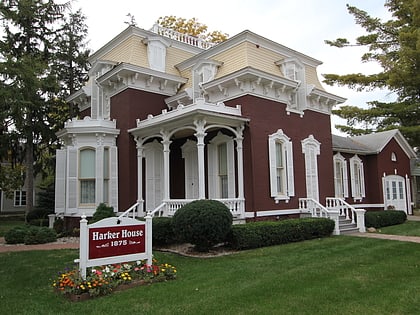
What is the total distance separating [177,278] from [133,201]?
27.5 ft

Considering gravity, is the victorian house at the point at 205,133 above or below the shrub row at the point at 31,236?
above

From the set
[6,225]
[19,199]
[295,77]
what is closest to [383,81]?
[295,77]

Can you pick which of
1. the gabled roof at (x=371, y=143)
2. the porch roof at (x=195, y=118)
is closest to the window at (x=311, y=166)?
the gabled roof at (x=371, y=143)

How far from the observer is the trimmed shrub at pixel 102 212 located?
1410cm

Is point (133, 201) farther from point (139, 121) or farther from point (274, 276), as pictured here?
point (274, 276)

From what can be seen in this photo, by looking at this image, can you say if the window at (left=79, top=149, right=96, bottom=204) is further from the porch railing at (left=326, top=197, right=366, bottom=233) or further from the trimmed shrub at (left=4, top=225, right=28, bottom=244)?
the porch railing at (left=326, top=197, right=366, bottom=233)

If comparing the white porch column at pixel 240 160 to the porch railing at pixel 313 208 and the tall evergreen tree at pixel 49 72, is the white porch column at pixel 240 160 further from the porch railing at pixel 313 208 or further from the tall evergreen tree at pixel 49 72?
Answer: the tall evergreen tree at pixel 49 72

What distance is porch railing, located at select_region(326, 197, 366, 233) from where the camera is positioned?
1480 cm

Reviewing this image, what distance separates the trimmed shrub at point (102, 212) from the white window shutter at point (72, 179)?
169 centimetres

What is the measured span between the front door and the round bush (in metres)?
13.9

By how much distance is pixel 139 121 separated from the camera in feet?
52.2

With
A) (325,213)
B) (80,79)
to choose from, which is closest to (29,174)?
(80,79)

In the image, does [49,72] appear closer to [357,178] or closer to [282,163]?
[282,163]

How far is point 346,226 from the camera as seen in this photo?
14695 millimetres
